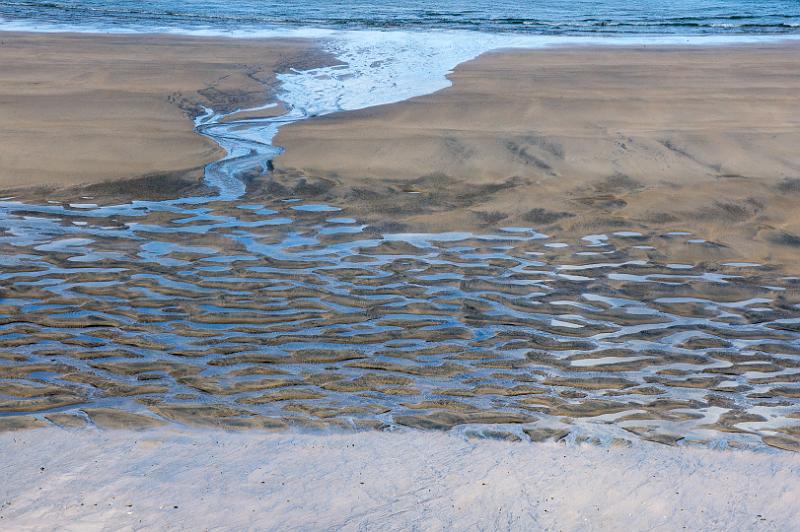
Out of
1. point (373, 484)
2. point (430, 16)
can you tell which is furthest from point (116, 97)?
point (430, 16)

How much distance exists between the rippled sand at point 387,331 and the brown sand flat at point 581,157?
451 mm

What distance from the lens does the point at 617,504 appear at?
316 centimetres

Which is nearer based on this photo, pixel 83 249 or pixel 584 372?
pixel 584 372

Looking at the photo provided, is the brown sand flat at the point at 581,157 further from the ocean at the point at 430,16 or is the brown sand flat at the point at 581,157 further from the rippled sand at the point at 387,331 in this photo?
the ocean at the point at 430,16

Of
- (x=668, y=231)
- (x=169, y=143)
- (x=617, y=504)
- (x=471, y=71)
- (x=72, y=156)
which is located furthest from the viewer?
(x=471, y=71)

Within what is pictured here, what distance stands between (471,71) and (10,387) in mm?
9723

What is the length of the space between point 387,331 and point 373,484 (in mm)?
1362

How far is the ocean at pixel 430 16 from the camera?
19.8 m

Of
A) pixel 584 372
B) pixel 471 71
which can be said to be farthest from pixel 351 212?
pixel 471 71

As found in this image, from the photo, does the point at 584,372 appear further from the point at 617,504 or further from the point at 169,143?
the point at 169,143

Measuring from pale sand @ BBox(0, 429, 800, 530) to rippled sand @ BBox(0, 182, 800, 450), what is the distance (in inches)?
5.8

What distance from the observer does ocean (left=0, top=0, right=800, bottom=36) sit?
64.8 ft

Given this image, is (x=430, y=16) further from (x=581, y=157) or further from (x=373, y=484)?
(x=373, y=484)

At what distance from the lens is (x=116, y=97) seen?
10250mm
